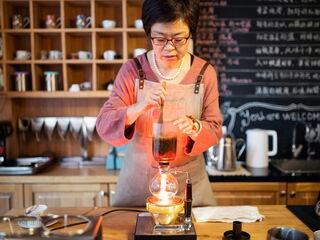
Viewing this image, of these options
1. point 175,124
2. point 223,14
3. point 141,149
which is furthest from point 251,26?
point 175,124

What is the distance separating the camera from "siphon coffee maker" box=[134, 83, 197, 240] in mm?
1149

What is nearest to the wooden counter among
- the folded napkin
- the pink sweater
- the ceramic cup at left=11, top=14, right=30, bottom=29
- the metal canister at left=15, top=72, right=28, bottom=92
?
the folded napkin

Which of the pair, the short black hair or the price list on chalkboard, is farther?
the price list on chalkboard

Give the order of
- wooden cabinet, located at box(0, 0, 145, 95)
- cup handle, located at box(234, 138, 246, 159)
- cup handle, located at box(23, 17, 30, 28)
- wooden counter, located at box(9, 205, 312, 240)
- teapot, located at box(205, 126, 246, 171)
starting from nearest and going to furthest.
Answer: wooden counter, located at box(9, 205, 312, 240) → teapot, located at box(205, 126, 246, 171) → wooden cabinet, located at box(0, 0, 145, 95) → cup handle, located at box(23, 17, 30, 28) → cup handle, located at box(234, 138, 246, 159)

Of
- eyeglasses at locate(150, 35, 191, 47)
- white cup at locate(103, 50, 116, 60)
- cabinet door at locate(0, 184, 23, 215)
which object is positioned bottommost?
cabinet door at locate(0, 184, 23, 215)

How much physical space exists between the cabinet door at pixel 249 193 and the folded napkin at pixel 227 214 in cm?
87

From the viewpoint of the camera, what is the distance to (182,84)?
158 cm

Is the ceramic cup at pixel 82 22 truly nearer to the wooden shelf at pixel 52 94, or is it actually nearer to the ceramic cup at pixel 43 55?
the ceramic cup at pixel 43 55

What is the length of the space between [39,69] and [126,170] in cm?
139

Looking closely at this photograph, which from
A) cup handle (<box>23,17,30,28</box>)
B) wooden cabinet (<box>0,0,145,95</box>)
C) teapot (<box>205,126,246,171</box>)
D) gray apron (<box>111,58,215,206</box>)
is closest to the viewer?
gray apron (<box>111,58,215,206</box>)

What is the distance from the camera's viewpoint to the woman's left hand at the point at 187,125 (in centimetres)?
125

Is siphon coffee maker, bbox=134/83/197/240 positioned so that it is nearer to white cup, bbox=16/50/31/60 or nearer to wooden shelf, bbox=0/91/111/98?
wooden shelf, bbox=0/91/111/98

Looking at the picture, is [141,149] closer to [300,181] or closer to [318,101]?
[300,181]

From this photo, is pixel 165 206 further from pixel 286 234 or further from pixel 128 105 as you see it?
pixel 128 105
